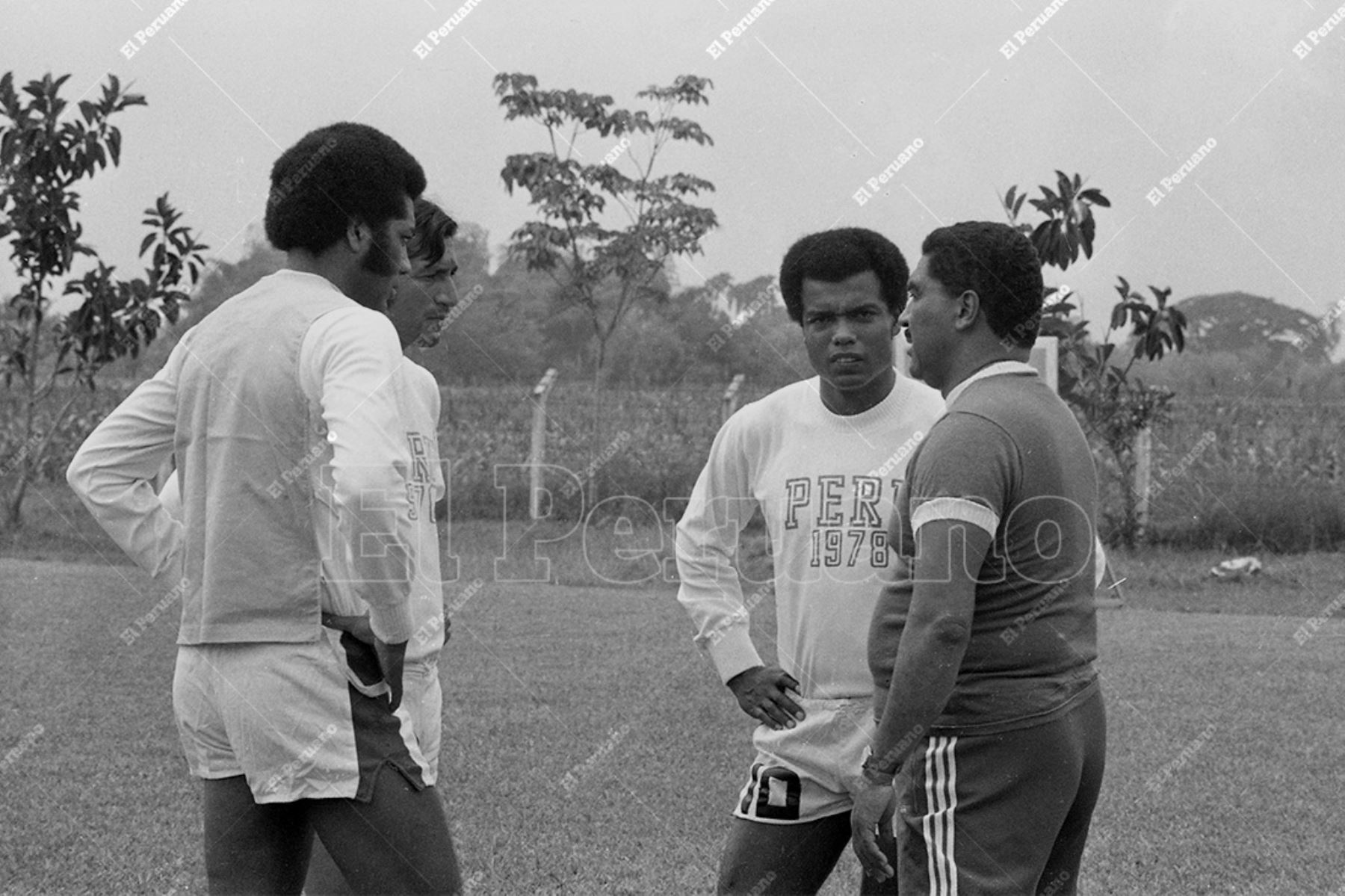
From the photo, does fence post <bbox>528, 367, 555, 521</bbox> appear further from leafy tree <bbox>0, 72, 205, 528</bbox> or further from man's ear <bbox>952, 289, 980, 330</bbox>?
man's ear <bbox>952, 289, 980, 330</bbox>

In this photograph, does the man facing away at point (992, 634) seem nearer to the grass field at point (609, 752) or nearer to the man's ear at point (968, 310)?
the man's ear at point (968, 310)

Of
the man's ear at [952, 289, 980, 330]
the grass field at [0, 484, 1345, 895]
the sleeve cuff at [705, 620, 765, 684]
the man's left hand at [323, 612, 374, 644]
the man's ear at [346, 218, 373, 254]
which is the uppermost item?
the man's ear at [346, 218, 373, 254]

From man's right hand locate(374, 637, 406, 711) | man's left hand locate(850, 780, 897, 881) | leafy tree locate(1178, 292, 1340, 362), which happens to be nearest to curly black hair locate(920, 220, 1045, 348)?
man's left hand locate(850, 780, 897, 881)

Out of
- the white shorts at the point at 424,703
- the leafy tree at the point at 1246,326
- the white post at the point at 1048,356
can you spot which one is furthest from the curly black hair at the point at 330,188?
the leafy tree at the point at 1246,326

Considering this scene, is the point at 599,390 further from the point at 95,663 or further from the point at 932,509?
the point at 932,509

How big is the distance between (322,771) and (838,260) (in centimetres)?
159

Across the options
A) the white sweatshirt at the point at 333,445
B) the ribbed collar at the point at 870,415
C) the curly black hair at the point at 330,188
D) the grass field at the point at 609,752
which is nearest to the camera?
the white sweatshirt at the point at 333,445

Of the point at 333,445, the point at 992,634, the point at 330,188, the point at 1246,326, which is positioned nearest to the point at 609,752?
the point at 992,634

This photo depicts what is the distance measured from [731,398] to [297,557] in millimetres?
14462

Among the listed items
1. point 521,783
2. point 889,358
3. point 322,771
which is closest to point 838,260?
point 889,358

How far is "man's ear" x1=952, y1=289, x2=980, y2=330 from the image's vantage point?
270cm

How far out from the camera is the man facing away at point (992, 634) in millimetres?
2473

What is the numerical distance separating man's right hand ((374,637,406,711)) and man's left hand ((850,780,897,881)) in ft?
2.67

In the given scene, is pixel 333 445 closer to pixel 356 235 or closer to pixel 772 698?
pixel 356 235
